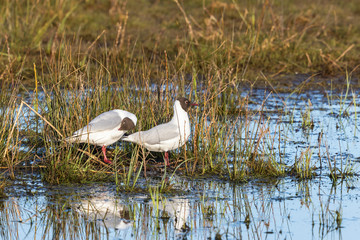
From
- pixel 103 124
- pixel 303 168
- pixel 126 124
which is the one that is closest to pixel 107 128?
pixel 103 124

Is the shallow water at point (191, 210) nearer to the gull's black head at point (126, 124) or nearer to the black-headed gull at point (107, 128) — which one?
the black-headed gull at point (107, 128)

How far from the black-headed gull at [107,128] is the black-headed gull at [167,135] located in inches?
6.0

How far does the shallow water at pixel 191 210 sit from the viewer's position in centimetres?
494

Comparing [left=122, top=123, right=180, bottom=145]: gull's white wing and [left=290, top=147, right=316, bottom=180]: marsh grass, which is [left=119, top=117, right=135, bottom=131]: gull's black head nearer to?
[left=122, top=123, right=180, bottom=145]: gull's white wing

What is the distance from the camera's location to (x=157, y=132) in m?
6.52

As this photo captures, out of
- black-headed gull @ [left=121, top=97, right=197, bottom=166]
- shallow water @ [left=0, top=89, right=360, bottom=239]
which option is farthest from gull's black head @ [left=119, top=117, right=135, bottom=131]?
shallow water @ [left=0, top=89, right=360, bottom=239]

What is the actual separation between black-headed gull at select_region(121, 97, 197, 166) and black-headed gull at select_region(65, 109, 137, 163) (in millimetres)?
153

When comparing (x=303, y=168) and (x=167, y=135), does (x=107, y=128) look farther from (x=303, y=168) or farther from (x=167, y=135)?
(x=303, y=168)

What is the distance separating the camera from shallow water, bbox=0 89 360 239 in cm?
494

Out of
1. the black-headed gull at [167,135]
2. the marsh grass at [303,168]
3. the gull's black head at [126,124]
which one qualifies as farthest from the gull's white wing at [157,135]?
the marsh grass at [303,168]

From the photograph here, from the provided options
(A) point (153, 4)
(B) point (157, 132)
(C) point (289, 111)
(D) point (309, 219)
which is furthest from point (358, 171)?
(A) point (153, 4)

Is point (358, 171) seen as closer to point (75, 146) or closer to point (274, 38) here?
point (75, 146)

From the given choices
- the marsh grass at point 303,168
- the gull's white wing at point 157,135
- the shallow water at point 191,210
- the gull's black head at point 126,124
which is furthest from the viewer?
the gull's black head at point 126,124

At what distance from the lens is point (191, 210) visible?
5426mm
